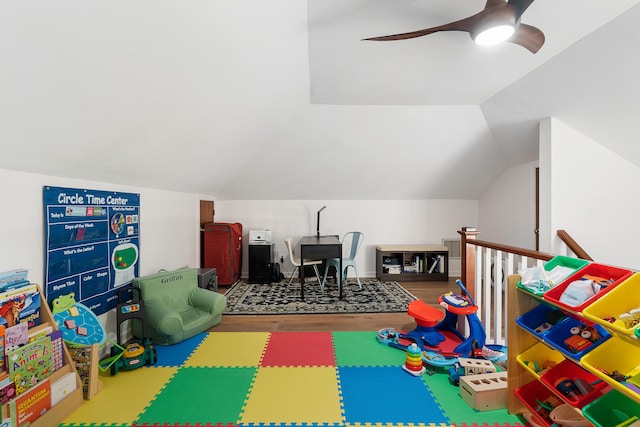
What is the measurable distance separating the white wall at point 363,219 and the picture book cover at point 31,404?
359 cm

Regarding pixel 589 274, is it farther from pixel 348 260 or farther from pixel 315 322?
pixel 348 260

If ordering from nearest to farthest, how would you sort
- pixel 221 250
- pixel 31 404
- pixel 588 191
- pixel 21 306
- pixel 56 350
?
pixel 31 404 → pixel 21 306 → pixel 56 350 → pixel 588 191 → pixel 221 250

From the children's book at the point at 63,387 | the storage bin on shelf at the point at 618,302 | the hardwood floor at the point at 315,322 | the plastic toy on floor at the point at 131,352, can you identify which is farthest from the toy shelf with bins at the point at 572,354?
the children's book at the point at 63,387

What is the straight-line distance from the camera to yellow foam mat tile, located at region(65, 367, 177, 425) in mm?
1721

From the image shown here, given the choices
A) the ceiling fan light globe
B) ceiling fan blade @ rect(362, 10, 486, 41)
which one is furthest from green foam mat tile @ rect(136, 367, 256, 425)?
the ceiling fan light globe

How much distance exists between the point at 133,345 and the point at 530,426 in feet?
8.83

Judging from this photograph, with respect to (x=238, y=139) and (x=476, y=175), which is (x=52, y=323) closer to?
(x=238, y=139)

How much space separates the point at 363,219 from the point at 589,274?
12.8 ft

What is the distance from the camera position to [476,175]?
483cm

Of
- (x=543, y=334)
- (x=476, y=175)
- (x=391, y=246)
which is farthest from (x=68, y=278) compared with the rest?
(x=476, y=175)

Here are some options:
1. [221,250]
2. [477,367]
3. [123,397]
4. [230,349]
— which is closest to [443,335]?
[477,367]

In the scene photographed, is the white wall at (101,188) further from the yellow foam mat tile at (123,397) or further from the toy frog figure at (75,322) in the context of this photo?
the yellow foam mat tile at (123,397)

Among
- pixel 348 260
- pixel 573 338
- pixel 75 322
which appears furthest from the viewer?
pixel 348 260

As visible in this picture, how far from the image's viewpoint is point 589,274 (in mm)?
1505
